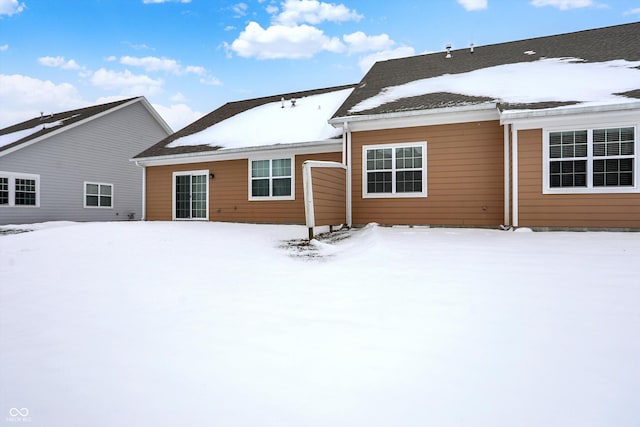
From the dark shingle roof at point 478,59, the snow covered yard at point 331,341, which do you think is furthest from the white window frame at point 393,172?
the snow covered yard at point 331,341

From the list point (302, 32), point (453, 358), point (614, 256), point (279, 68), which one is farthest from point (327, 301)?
point (302, 32)

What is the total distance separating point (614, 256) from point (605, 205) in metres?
3.14

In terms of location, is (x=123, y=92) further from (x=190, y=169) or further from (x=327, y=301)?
(x=327, y=301)

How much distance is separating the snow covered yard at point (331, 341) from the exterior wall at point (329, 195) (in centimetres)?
296

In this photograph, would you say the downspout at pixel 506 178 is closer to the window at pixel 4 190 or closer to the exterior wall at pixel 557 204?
the exterior wall at pixel 557 204

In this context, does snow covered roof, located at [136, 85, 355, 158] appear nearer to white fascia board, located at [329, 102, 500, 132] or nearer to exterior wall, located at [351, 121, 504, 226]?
white fascia board, located at [329, 102, 500, 132]

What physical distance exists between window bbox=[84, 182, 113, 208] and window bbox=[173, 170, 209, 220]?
22.4 ft

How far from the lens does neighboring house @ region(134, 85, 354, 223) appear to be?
11859 mm

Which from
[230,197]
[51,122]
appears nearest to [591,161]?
[230,197]

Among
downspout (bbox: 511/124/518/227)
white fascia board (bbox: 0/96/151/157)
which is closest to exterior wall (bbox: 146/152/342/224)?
downspout (bbox: 511/124/518/227)

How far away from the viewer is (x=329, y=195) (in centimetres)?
919

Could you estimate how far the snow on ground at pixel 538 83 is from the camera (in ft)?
27.3

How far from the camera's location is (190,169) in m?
13.7

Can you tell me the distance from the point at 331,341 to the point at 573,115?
26.6ft
